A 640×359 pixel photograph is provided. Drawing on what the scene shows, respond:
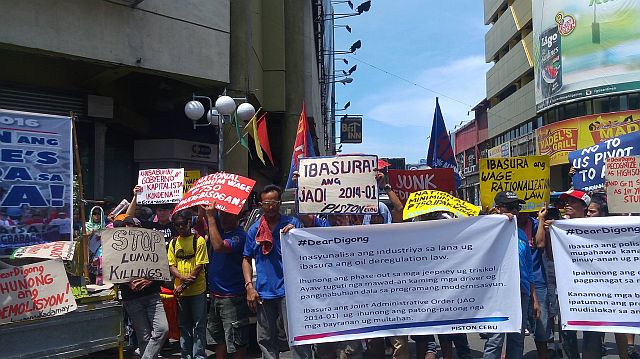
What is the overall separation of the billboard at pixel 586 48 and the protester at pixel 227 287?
33.3 metres

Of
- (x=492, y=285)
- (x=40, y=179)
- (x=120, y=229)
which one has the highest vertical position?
(x=40, y=179)

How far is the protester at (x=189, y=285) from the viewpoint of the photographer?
19.0 ft

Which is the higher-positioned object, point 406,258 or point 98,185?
point 98,185

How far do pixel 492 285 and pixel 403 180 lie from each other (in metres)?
4.06

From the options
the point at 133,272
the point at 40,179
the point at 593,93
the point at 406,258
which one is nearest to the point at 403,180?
the point at 406,258

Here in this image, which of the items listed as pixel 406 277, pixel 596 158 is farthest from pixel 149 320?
pixel 596 158

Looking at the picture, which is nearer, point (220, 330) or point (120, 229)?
point (120, 229)

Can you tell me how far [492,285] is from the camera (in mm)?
5102

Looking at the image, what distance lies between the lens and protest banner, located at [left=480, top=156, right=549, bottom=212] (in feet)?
23.4

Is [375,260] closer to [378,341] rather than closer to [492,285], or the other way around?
[492,285]

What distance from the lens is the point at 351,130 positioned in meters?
46.4

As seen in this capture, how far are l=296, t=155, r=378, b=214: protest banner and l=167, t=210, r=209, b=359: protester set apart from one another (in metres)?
1.26

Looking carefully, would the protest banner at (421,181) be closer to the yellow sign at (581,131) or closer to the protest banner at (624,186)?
the protest banner at (624,186)

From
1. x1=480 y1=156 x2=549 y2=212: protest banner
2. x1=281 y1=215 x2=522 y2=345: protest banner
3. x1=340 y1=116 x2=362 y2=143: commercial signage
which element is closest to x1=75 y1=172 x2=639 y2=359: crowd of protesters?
x1=281 y1=215 x2=522 y2=345: protest banner
